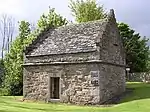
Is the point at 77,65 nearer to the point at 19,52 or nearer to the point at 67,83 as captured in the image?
the point at 67,83

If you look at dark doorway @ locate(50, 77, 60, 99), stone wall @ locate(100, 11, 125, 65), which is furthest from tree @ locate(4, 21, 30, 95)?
stone wall @ locate(100, 11, 125, 65)

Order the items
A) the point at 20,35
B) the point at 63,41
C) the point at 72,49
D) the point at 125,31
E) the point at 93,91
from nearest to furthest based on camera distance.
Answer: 1. the point at 93,91
2. the point at 72,49
3. the point at 63,41
4. the point at 20,35
5. the point at 125,31

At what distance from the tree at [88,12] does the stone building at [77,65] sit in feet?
68.4

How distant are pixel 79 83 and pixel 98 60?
8.56ft

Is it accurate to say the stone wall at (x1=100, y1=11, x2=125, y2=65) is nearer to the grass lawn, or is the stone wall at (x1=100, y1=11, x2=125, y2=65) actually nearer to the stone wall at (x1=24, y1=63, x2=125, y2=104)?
the stone wall at (x1=24, y1=63, x2=125, y2=104)

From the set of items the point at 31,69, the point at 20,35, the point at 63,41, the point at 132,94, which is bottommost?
the point at 132,94

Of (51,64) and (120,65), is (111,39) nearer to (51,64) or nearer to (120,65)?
(120,65)

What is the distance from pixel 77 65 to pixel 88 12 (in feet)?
88.2

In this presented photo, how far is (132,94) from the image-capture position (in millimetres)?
29203

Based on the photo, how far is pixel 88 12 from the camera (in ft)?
172

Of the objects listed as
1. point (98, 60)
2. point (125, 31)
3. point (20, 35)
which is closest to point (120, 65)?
point (98, 60)

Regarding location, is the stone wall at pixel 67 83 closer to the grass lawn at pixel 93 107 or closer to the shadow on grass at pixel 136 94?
the grass lawn at pixel 93 107

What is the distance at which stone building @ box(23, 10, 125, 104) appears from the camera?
86.2ft

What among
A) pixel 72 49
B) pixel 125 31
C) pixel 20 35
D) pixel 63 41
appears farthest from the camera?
pixel 125 31
